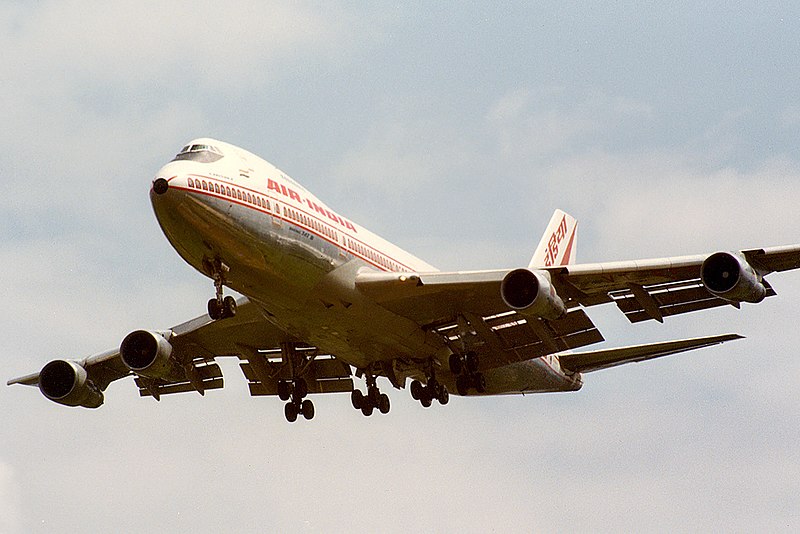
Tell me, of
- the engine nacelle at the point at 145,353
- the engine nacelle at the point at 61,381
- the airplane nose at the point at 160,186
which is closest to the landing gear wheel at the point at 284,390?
the engine nacelle at the point at 145,353

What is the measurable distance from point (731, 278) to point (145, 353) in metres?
17.8

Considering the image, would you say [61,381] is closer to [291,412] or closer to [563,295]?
[291,412]

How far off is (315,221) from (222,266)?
112 inches

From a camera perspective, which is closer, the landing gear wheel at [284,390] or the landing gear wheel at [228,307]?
the landing gear wheel at [228,307]

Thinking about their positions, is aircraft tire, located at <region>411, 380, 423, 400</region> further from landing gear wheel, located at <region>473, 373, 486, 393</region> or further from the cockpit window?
the cockpit window

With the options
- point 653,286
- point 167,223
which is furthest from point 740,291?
point 167,223

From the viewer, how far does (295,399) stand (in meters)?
41.5

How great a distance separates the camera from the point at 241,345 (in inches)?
1630

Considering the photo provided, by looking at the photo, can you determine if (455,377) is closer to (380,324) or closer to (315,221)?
(380,324)

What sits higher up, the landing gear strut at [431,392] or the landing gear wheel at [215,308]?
the landing gear wheel at [215,308]

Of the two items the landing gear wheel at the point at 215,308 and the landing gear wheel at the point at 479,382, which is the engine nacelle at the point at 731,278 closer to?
the landing gear wheel at the point at 479,382

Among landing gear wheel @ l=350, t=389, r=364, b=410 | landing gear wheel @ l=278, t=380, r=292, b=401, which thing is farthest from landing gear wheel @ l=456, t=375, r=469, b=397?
landing gear wheel @ l=278, t=380, r=292, b=401

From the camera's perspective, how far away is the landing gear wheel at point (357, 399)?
41750 millimetres

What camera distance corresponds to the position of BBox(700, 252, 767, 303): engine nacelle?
1296 inches
